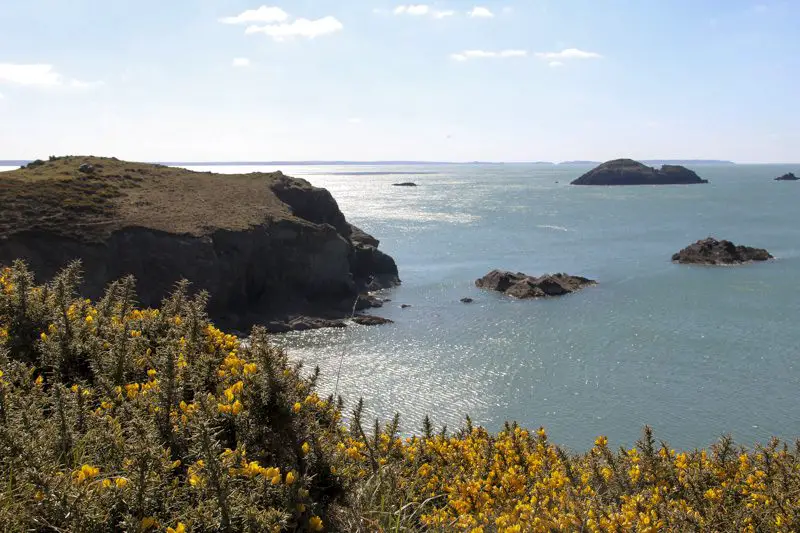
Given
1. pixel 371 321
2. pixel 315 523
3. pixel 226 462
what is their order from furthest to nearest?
pixel 371 321 < pixel 315 523 < pixel 226 462

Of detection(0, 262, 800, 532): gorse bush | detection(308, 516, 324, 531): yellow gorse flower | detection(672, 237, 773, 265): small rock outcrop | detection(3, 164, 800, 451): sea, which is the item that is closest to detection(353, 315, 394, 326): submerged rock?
detection(3, 164, 800, 451): sea

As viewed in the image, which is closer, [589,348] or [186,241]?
[589,348]

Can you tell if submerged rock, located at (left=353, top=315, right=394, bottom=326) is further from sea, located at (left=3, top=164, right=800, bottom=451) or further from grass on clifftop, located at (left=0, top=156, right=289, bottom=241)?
grass on clifftop, located at (left=0, top=156, right=289, bottom=241)

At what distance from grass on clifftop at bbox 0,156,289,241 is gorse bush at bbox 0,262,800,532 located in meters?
43.0

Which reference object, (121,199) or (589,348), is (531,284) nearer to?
(589,348)

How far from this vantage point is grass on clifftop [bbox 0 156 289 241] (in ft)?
155

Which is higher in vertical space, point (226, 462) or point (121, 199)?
point (121, 199)

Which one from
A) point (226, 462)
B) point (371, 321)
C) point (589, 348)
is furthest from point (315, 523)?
point (371, 321)

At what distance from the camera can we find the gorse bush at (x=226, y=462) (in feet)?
14.6

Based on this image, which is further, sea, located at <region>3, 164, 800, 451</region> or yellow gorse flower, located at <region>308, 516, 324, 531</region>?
sea, located at <region>3, 164, 800, 451</region>

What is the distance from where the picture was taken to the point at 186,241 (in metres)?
49.2

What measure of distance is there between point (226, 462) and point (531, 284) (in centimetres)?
5833

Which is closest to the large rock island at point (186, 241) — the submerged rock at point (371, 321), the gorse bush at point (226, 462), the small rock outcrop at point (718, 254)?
the submerged rock at point (371, 321)

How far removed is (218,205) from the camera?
6162cm
